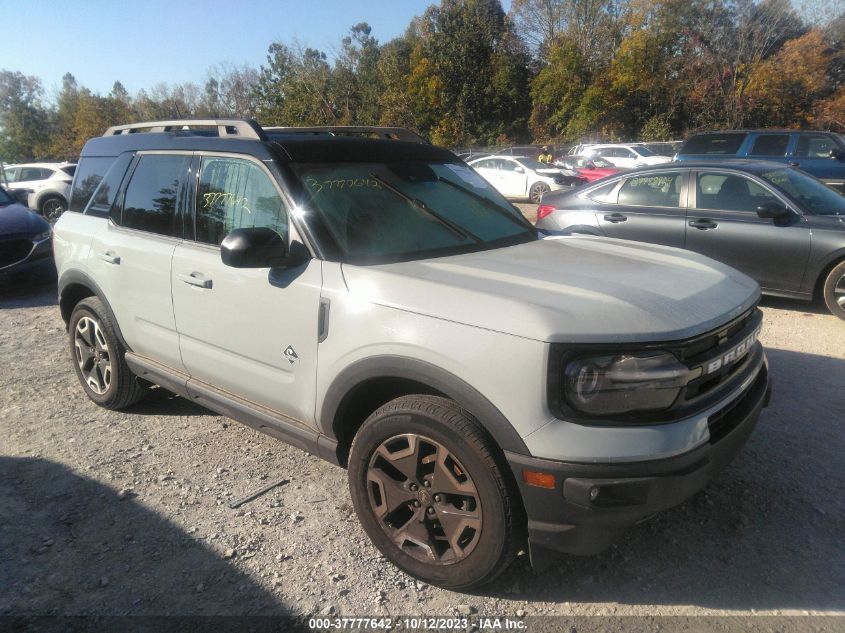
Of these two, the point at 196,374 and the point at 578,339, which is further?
the point at 196,374

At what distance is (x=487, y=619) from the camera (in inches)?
94.0

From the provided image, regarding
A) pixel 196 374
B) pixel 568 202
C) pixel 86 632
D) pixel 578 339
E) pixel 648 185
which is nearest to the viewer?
pixel 578 339

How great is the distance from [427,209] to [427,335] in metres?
1.14

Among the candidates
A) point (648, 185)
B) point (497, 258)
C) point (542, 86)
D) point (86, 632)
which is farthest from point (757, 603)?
point (542, 86)

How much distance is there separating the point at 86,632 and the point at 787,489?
3.31 metres

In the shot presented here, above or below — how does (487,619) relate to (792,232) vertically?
below

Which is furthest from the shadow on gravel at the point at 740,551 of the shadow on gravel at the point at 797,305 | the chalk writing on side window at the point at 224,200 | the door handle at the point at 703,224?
the door handle at the point at 703,224

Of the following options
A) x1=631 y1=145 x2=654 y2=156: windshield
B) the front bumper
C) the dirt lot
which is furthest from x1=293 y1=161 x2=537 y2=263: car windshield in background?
x1=631 y1=145 x2=654 y2=156: windshield

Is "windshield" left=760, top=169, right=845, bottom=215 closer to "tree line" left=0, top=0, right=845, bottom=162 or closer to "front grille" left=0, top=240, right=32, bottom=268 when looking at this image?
"front grille" left=0, top=240, right=32, bottom=268

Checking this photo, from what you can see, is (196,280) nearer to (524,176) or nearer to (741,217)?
(741,217)

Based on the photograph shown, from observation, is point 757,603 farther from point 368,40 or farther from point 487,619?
point 368,40

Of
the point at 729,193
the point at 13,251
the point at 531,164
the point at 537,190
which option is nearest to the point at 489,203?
the point at 729,193

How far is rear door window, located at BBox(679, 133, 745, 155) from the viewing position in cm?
1270

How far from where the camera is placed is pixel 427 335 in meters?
2.33
